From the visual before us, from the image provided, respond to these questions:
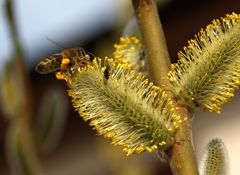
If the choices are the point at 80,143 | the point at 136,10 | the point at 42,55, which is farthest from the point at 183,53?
the point at 80,143

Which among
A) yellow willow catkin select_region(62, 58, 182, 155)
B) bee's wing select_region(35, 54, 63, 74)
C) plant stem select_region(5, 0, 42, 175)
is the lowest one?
yellow willow catkin select_region(62, 58, 182, 155)

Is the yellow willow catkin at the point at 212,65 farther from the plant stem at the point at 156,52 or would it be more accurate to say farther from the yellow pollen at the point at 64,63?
the yellow pollen at the point at 64,63

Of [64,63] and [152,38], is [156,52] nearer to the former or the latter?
[152,38]

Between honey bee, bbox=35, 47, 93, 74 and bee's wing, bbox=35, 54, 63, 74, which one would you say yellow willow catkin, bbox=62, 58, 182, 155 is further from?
bee's wing, bbox=35, 54, 63, 74

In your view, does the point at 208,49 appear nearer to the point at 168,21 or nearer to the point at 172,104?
the point at 172,104

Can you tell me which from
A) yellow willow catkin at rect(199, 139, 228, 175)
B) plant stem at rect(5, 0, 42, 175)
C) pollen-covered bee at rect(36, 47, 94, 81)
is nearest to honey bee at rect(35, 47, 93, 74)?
pollen-covered bee at rect(36, 47, 94, 81)

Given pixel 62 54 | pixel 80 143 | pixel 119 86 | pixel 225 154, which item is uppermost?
pixel 80 143
